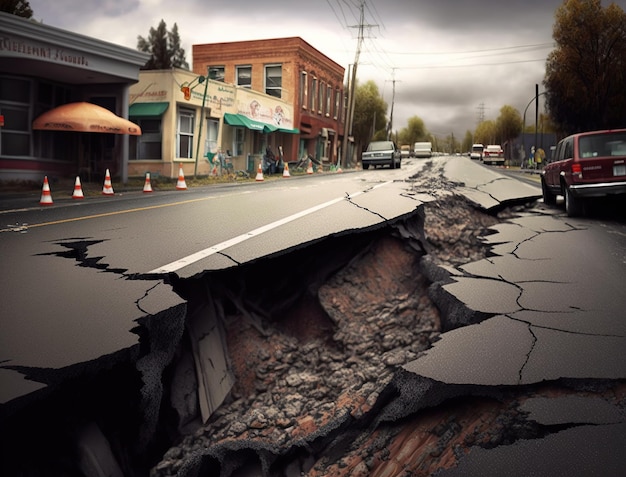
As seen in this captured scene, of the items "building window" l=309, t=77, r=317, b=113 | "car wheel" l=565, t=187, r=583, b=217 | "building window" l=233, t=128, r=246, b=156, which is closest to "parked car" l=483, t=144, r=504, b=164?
"building window" l=309, t=77, r=317, b=113

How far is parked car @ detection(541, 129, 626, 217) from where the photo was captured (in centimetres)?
974

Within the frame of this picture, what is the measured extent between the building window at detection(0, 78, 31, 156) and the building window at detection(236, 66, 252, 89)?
23702mm

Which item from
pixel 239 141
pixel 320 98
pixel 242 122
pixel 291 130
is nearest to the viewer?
pixel 242 122

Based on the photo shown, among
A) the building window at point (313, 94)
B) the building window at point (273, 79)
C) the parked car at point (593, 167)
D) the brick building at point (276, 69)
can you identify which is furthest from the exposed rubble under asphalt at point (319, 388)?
the building window at point (313, 94)

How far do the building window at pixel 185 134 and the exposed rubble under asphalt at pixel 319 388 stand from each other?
1832 centimetres

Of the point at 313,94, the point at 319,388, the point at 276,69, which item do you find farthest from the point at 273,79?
the point at 319,388

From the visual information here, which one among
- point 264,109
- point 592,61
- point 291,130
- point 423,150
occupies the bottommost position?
point 291,130

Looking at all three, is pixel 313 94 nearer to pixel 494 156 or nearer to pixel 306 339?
pixel 494 156

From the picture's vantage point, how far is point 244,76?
38.9 metres

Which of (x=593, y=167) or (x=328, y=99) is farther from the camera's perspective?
(x=328, y=99)

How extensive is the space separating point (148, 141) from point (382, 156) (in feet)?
56.6

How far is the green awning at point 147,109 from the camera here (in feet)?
73.1

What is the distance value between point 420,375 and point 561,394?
2.46ft

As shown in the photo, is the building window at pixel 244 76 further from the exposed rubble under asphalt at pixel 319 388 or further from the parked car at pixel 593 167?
the exposed rubble under asphalt at pixel 319 388
